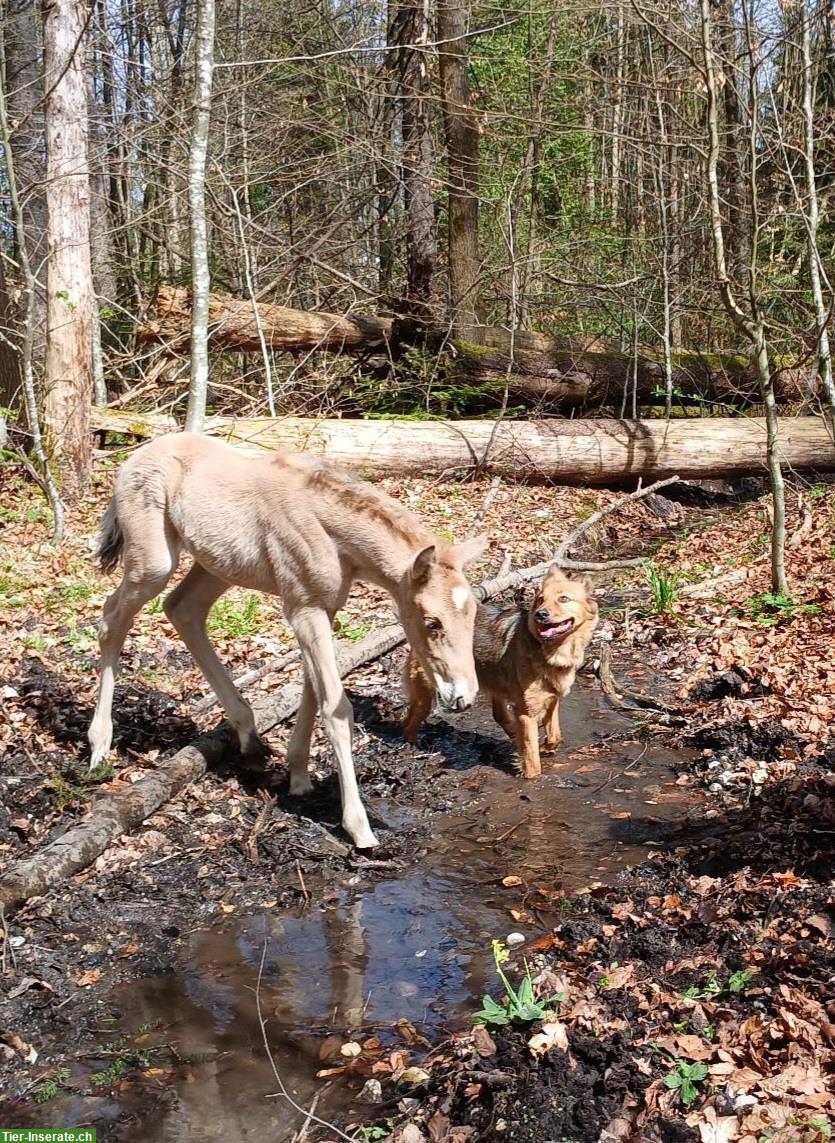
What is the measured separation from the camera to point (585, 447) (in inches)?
600

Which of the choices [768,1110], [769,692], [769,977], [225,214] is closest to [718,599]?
[769,692]

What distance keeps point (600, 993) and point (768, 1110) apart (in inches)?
37.7

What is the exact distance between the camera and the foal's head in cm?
558

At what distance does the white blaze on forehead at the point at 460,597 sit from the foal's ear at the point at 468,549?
0.93 feet

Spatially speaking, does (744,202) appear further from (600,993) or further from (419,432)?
(600,993)

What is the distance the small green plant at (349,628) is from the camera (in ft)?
31.3

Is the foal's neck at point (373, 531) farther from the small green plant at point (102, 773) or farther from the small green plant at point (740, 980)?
the small green plant at point (740, 980)

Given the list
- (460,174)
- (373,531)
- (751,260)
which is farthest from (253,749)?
(460,174)

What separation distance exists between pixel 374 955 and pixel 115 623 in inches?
126

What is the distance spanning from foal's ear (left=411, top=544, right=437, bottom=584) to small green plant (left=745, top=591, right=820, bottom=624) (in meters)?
4.77

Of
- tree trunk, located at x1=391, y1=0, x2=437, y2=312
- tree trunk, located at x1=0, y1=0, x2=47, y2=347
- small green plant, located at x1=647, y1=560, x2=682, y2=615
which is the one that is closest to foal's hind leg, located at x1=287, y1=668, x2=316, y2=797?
small green plant, located at x1=647, y1=560, x2=682, y2=615

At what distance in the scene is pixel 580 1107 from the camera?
3580mm

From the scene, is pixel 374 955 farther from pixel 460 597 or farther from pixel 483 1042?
pixel 460 597

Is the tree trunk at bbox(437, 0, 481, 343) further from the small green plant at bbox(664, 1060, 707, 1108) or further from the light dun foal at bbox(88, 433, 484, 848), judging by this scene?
the small green plant at bbox(664, 1060, 707, 1108)
